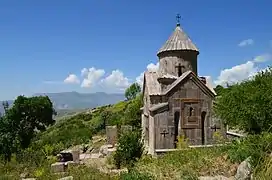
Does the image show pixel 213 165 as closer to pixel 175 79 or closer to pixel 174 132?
pixel 174 132

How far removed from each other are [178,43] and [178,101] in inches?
155

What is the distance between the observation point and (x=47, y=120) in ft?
157

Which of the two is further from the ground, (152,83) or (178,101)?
(152,83)

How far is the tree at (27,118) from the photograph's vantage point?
4243cm

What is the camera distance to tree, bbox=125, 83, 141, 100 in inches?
2559

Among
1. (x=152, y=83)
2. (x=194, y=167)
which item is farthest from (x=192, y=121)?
(x=194, y=167)

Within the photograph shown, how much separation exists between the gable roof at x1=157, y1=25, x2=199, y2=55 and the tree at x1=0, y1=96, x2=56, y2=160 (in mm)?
25747

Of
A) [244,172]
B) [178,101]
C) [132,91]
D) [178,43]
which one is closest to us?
[244,172]

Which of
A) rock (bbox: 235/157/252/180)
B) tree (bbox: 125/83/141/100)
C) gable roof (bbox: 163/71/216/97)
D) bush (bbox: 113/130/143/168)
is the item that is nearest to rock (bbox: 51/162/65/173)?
bush (bbox: 113/130/143/168)

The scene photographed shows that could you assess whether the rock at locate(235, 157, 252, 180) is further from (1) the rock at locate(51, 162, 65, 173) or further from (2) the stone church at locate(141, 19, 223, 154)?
(1) the rock at locate(51, 162, 65, 173)

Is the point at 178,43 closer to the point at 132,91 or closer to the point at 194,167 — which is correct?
the point at 194,167

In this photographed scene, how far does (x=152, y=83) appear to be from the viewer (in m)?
22.0

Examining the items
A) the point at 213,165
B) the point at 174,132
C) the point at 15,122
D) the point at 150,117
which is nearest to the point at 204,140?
the point at 174,132

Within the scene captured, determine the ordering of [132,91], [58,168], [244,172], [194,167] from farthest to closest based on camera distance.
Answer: [132,91]
[58,168]
[194,167]
[244,172]
